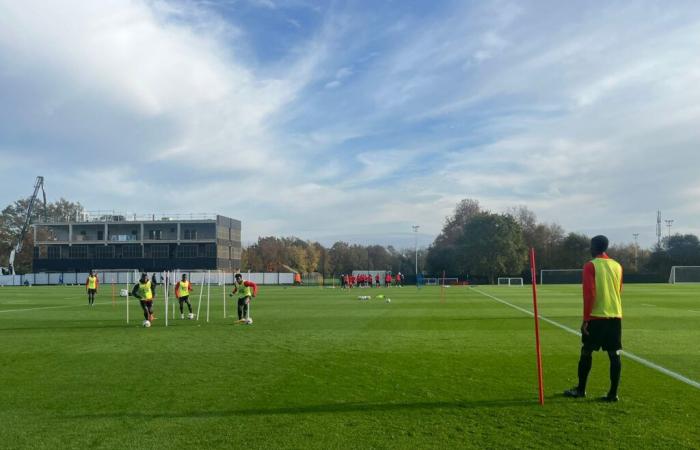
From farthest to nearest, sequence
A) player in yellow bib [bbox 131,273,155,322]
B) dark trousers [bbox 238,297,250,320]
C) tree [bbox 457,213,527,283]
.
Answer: tree [bbox 457,213,527,283] < dark trousers [bbox 238,297,250,320] < player in yellow bib [bbox 131,273,155,322]

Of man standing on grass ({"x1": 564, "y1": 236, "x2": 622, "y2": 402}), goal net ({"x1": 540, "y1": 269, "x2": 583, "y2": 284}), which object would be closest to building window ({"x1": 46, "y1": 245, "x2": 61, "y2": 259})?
goal net ({"x1": 540, "y1": 269, "x2": 583, "y2": 284})

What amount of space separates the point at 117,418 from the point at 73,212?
13090cm

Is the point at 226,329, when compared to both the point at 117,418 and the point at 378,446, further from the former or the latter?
the point at 378,446

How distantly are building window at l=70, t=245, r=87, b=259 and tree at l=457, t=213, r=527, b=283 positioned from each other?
214 ft

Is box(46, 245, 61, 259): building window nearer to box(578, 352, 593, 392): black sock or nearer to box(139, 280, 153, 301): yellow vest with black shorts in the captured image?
box(139, 280, 153, 301): yellow vest with black shorts

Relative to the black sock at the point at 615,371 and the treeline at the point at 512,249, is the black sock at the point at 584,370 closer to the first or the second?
the black sock at the point at 615,371

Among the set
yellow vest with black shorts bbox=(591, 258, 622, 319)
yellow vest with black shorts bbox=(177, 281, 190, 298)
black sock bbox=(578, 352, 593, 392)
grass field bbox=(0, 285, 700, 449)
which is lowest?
grass field bbox=(0, 285, 700, 449)

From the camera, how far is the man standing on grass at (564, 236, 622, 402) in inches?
295

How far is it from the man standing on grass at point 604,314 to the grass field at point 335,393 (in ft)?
1.78

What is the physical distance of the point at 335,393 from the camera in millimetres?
8258

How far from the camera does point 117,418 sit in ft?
23.0

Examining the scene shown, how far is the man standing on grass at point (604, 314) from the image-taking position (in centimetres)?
748

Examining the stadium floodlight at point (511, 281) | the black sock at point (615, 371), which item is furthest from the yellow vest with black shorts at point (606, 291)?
the stadium floodlight at point (511, 281)

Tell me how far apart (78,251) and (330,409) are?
10730 cm
